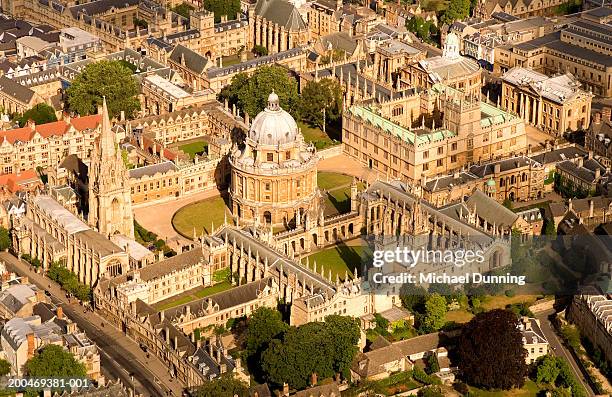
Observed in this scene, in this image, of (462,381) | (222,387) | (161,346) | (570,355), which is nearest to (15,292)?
(161,346)

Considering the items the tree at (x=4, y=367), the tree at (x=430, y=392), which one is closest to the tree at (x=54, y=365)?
the tree at (x=4, y=367)

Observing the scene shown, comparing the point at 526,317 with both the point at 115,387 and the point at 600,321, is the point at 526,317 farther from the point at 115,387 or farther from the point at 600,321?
the point at 115,387

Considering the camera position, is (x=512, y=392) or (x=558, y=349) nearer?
(x=512, y=392)

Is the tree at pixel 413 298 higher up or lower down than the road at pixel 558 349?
higher up

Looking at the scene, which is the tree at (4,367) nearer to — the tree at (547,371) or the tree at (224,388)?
the tree at (224,388)

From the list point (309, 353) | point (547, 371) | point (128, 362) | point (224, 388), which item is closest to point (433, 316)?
point (547, 371)

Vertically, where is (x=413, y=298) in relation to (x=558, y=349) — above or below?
above

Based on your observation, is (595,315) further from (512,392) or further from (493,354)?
(493,354)

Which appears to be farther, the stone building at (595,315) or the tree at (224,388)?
the stone building at (595,315)
